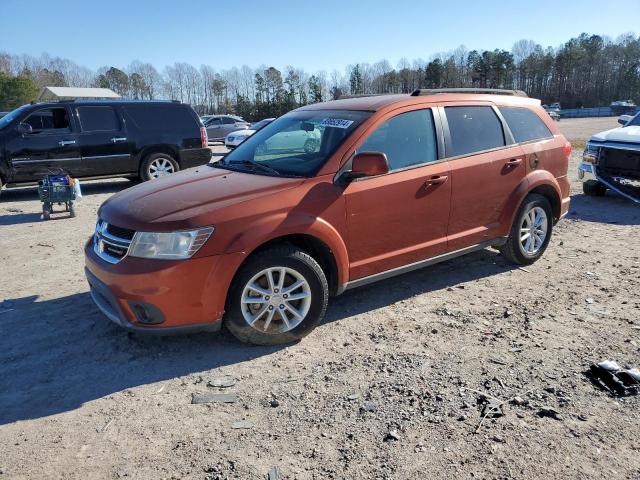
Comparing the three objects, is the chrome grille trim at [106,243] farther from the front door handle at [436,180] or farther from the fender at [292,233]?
the front door handle at [436,180]

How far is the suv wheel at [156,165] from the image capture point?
11.1m

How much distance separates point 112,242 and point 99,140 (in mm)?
7788

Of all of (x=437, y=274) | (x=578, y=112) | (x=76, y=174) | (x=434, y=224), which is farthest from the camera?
(x=578, y=112)

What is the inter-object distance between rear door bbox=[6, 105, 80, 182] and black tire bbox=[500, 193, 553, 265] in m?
8.47

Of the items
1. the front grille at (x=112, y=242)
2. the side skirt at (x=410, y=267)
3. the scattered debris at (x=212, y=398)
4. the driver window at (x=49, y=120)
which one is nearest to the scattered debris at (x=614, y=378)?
the side skirt at (x=410, y=267)

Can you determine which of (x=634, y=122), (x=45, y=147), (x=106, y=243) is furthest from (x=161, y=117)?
(x=634, y=122)

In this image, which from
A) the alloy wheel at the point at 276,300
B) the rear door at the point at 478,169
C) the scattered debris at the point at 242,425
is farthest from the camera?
the rear door at the point at 478,169

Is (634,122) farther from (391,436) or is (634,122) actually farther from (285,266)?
(391,436)

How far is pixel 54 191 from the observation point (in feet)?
27.3

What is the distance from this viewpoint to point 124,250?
11.8 feet

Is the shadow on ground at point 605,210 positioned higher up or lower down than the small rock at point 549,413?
higher up

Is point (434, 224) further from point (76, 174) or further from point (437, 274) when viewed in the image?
point (76, 174)

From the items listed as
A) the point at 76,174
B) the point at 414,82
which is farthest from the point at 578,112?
the point at 76,174

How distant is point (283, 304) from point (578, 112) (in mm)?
82095
